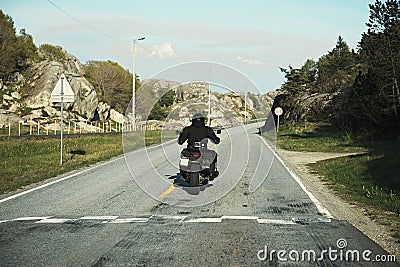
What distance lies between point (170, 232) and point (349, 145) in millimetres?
26679

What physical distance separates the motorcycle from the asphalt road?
18.0 inches

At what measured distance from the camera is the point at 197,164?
40.4 feet

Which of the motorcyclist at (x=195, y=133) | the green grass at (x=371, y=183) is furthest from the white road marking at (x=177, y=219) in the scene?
the motorcyclist at (x=195, y=133)

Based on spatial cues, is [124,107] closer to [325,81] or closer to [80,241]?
[325,81]

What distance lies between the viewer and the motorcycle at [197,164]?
12344 millimetres

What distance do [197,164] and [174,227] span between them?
353 cm

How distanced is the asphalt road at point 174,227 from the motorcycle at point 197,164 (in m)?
0.46

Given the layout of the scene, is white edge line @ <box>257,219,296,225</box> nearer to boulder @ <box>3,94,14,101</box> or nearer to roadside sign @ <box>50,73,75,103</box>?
roadside sign @ <box>50,73,75,103</box>

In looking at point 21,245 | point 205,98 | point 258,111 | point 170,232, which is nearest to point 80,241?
point 21,245

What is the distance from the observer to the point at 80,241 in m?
7.85

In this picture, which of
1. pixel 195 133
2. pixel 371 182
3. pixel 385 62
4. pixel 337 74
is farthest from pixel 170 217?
pixel 337 74

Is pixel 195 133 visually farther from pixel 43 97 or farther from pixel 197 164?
pixel 43 97

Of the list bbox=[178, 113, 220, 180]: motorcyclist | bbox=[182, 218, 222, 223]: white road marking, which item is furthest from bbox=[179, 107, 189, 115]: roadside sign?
bbox=[182, 218, 222, 223]: white road marking

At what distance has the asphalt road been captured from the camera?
6.95 m
